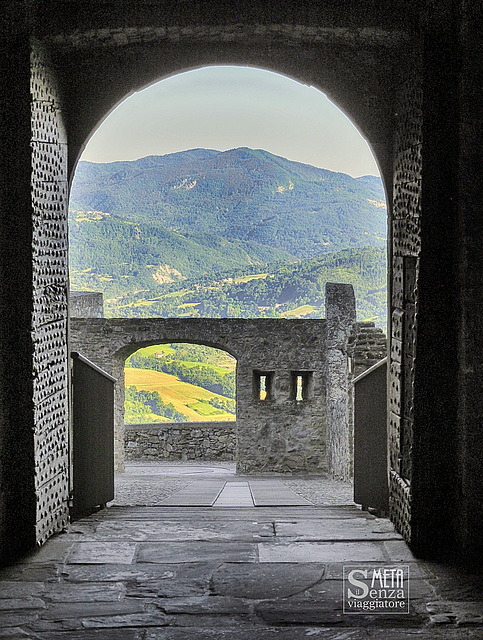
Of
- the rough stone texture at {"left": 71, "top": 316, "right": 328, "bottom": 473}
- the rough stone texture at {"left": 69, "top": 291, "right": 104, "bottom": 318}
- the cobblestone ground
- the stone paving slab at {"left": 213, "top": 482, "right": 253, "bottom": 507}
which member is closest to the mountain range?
the rough stone texture at {"left": 69, "top": 291, "right": 104, "bottom": 318}

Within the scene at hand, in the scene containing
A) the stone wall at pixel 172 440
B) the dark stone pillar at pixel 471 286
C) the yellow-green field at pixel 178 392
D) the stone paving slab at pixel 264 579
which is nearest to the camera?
the stone paving slab at pixel 264 579

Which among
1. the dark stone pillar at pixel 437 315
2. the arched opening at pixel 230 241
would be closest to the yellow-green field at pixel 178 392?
the arched opening at pixel 230 241

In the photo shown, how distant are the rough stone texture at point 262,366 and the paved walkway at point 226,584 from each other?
40.3 feet

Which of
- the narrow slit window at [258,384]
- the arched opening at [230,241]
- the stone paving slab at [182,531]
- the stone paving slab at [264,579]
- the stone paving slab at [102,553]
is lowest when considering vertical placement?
the narrow slit window at [258,384]

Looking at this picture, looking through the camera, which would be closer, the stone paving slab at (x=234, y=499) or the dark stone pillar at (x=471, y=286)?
the dark stone pillar at (x=471, y=286)

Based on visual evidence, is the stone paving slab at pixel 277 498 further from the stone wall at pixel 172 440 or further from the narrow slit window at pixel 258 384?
the stone wall at pixel 172 440

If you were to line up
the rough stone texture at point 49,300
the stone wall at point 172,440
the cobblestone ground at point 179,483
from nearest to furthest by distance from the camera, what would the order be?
1. the rough stone texture at point 49,300
2. the cobblestone ground at point 179,483
3. the stone wall at point 172,440

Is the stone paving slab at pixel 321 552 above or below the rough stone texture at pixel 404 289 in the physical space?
below

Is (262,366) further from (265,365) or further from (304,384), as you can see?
(304,384)

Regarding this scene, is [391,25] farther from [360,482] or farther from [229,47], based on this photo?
[360,482]

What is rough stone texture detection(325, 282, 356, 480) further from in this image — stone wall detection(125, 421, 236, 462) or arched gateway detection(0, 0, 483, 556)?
arched gateway detection(0, 0, 483, 556)

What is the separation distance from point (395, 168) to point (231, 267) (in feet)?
136

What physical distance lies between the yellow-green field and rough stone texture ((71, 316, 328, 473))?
46.6 ft

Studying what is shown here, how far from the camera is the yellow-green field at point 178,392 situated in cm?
3116
